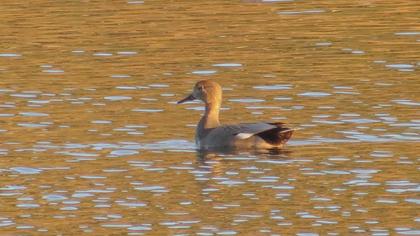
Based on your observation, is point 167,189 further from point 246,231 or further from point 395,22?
point 395,22

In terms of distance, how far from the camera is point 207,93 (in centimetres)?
2031

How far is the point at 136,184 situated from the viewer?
16609mm

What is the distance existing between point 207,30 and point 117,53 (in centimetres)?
260

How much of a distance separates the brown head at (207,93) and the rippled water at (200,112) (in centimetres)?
41

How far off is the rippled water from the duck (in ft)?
0.62

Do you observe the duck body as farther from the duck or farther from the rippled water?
the rippled water

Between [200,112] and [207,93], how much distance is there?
4.74 ft

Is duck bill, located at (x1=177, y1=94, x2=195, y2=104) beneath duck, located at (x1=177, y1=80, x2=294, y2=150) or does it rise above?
above

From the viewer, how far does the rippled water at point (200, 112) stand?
49.9 feet

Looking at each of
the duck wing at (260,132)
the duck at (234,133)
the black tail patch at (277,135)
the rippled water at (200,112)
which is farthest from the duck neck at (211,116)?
the black tail patch at (277,135)

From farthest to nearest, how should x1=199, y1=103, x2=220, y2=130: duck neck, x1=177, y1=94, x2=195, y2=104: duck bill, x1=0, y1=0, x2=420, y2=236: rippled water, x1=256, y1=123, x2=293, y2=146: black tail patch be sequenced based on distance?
x1=177, y1=94, x2=195, y2=104: duck bill, x1=199, y1=103, x2=220, y2=130: duck neck, x1=256, y1=123, x2=293, y2=146: black tail patch, x1=0, y1=0, x2=420, y2=236: rippled water

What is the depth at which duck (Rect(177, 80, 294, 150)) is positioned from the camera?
61.2 feet

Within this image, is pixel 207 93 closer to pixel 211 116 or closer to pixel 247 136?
pixel 211 116

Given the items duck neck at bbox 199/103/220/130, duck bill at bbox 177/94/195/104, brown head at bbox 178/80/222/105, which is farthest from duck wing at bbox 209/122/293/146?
duck bill at bbox 177/94/195/104
